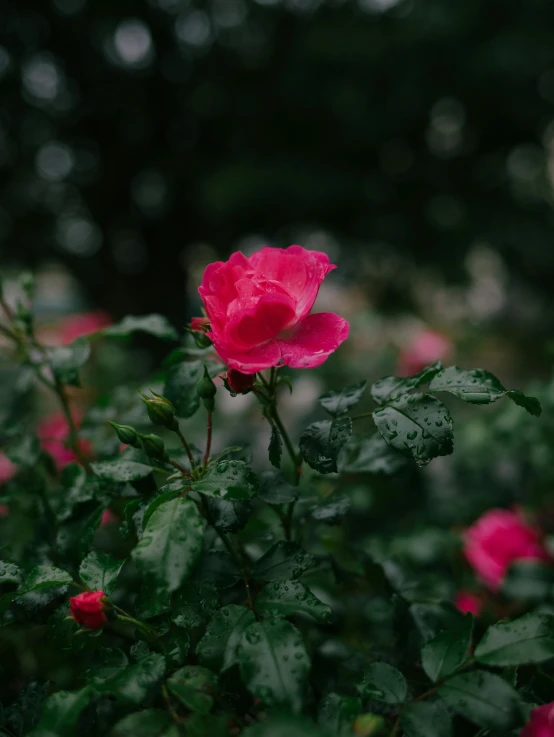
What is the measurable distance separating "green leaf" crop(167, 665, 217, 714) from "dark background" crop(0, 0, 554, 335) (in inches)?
130

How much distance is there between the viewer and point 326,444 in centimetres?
47

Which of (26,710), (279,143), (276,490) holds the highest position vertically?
(276,490)

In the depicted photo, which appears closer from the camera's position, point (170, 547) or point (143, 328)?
point (170, 547)

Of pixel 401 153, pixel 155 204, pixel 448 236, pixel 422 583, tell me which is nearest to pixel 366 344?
pixel 422 583

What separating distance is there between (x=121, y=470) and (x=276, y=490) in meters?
0.13

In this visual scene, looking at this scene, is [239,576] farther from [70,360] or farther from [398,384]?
[70,360]

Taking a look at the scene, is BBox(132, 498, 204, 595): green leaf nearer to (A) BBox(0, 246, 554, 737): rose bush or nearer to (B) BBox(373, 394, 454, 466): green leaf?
(A) BBox(0, 246, 554, 737): rose bush

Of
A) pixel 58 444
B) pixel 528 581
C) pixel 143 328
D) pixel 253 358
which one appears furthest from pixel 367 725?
pixel 58 444

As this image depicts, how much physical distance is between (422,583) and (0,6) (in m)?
4.65

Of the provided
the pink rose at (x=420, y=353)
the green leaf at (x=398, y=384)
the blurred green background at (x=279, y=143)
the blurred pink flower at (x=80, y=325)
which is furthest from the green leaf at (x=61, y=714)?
the blurred green background at (x=279, y=143)

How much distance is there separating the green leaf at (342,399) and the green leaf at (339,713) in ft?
0.72

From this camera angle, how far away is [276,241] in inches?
167

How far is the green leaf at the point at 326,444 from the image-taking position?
0.46 meters

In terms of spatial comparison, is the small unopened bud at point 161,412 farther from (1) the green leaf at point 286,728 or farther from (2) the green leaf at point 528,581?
(2) the green leaf at point 528,581
